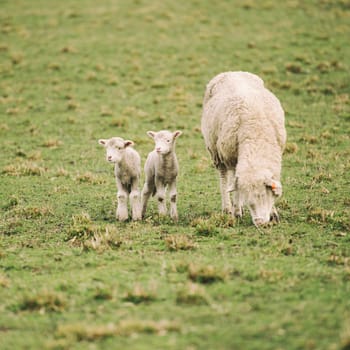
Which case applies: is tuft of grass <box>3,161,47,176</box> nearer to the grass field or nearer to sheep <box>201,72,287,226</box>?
the grass field

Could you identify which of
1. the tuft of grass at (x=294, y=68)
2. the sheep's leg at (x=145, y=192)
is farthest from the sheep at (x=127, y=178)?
the tuft of grass at (x=294, y=68)

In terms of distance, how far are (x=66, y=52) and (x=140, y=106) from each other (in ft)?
26.2

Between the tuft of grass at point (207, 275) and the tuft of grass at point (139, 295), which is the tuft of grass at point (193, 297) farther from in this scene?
the tuft of grass at point (207, 275)

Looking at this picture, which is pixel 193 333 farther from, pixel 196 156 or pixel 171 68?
pixel 171 68

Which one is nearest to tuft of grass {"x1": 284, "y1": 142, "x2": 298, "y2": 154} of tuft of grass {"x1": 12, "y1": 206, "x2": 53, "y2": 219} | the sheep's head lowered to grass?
the sheep's head lowered to grass

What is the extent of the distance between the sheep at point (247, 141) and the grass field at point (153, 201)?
0.51 metres

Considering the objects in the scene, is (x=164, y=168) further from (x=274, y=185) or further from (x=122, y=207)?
(x=274, y=185)

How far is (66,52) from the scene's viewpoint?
83.7 ft

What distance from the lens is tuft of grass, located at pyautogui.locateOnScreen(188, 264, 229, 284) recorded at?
636 centimetres

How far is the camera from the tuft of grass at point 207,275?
6.36m

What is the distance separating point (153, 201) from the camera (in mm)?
11297

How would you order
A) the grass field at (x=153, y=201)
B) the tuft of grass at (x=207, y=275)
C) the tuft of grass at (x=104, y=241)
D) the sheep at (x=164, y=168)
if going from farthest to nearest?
the sheep at (x=164, y=168), the tuft of grass at (x=104, y=241), the tuft of grass at (x=207, y=275), the grass field at (x=153, y=201)

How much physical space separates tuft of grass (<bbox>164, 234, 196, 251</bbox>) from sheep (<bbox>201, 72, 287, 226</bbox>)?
1099 millimetres

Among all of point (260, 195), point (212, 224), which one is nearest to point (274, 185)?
point (260, 195)
